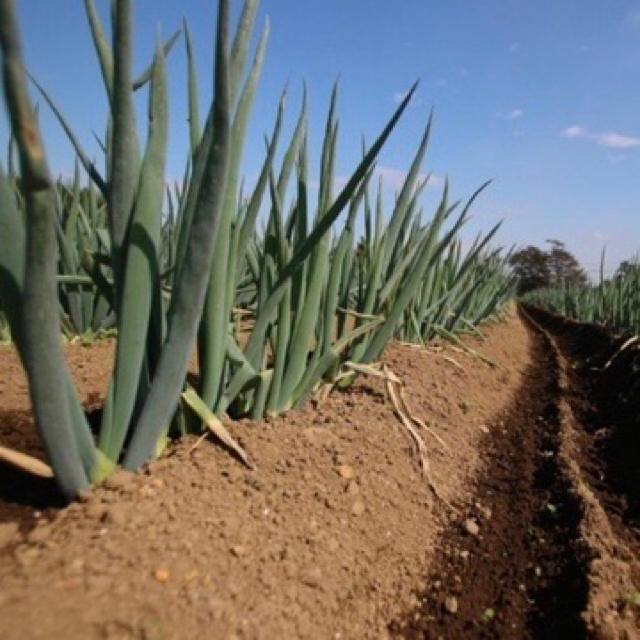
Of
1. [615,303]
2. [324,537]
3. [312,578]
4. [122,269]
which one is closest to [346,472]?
[324,537]

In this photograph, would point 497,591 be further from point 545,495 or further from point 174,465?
point 174,465

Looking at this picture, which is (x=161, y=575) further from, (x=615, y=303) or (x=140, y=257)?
(x=615, y=303)

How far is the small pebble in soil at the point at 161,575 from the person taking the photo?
72 centimetres

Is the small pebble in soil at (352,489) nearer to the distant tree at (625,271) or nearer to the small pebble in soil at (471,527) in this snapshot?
the small pebble in soil at (471,527)

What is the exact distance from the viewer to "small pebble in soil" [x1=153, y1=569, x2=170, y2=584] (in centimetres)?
72

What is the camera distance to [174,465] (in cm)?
92

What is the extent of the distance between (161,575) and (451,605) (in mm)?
603

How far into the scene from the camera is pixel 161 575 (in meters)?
0.73

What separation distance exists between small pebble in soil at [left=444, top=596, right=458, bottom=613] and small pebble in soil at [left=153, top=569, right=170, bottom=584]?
0.59 meters

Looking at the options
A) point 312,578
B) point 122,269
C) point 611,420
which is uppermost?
point 122,269

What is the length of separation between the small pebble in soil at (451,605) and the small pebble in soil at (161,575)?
0.59 m

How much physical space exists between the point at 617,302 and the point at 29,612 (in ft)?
19.0

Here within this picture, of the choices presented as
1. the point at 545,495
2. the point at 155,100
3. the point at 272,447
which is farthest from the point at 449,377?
the point at 155,100

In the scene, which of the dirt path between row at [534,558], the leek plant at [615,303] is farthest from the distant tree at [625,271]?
the dirt path between row at [534,558]
